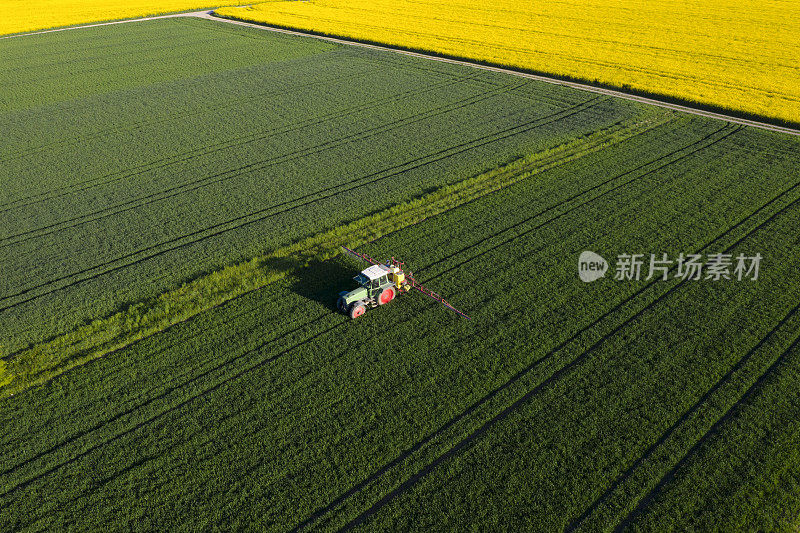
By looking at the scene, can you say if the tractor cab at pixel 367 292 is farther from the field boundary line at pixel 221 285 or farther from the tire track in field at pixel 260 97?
the tire track in field at pixel 260 97

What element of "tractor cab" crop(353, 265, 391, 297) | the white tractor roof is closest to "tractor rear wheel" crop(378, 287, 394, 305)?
"tractor cab" crop(353, 265, 391, 297)

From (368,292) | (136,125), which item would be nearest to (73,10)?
(136,125)

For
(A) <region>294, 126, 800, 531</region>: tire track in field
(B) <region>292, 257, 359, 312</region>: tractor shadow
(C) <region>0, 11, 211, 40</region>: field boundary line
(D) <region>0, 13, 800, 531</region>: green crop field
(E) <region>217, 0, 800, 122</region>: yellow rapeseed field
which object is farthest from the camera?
(C) <region>0, 11, 211, 40</region>: field boundary line

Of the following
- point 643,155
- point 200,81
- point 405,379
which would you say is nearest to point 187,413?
point 405,379

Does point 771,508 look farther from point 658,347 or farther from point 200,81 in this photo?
point 200,81

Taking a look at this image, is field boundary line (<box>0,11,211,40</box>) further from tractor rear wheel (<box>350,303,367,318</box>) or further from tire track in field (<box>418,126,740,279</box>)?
tractor rear wheel (<box>350,303,367,318</box>)
